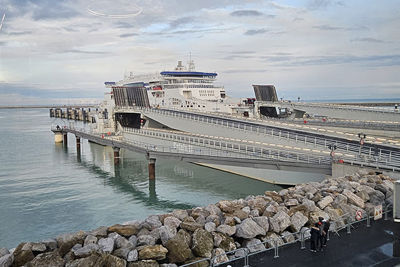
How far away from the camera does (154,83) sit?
246ft

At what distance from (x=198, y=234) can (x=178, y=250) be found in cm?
106

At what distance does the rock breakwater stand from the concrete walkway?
0.59 metres

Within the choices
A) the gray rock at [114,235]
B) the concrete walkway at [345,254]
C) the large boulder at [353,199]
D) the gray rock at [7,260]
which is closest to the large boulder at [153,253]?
the gray rock at [114,235]

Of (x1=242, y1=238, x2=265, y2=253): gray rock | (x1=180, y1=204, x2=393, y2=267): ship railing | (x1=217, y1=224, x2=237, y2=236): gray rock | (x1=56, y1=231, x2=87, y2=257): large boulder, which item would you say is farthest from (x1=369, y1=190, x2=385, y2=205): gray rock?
(x1=56, y1=231, x2=87, y2=257): large boulder

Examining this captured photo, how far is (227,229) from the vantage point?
12109mm

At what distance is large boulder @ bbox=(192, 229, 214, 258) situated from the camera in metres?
10.8

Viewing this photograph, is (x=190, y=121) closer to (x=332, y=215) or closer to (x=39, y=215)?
(x=39, y=215)

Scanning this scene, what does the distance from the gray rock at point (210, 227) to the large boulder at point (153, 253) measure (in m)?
2.13

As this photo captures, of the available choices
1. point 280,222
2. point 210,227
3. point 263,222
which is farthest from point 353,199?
point 210,227

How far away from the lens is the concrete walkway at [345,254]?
1014 centimetres

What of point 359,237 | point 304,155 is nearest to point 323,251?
point 359,237

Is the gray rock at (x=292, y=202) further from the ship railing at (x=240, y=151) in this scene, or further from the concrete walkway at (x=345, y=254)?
the ship railing at (x=240, y=151)

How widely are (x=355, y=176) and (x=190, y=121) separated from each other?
28413mm

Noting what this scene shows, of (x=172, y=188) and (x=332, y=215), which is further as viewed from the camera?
(x=172, y=188)
